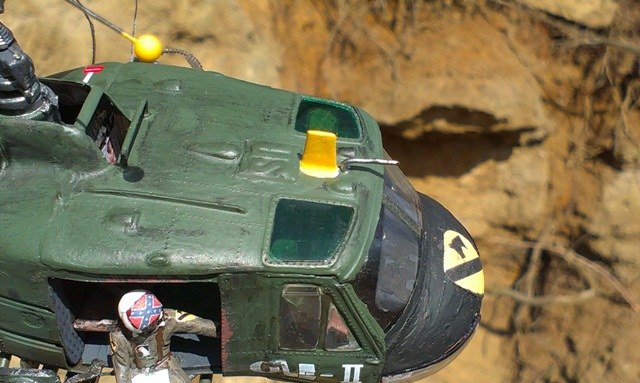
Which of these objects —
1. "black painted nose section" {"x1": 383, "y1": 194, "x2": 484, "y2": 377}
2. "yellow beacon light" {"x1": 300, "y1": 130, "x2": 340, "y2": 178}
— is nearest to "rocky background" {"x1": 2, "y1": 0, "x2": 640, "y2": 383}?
"black painted nose section" {"x1": 383, "y1": 194, "x2": 484, "y2": 377}

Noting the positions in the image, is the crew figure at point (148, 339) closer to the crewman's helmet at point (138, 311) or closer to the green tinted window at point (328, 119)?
the crewman's helmet at point (138, 311)

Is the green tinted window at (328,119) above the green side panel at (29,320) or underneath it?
above

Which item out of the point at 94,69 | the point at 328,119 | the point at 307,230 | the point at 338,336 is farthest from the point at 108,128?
the point at 338,336

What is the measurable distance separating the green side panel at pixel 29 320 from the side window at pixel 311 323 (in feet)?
4.25

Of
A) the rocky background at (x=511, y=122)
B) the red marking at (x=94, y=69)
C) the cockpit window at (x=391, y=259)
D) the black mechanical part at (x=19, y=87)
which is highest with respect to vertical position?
the black mechanical part at (x=19, y=87)

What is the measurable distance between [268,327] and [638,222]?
5645 millimetres

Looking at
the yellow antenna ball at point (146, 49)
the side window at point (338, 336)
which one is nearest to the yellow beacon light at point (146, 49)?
the yellow antenna ball at point (146, 49)

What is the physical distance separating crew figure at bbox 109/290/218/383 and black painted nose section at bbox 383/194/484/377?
115cm

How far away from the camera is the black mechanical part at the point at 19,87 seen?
4.66 metres

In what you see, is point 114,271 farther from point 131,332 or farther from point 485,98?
point 485,98

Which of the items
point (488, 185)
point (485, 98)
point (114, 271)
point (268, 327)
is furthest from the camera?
point (488, 185)

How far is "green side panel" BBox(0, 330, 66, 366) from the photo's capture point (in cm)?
482

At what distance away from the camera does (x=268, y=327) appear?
4707mm

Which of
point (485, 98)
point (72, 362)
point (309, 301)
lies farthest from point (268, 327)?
point (485, 98)
